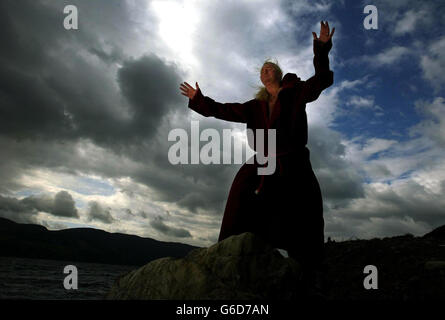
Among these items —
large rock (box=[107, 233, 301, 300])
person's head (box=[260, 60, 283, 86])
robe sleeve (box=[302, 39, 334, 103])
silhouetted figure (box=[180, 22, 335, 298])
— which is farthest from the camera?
person's head (box=[260, 60, 283, 86])

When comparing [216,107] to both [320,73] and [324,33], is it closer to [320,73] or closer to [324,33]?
[320,73]

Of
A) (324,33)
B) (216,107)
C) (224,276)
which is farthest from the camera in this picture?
(216,107)

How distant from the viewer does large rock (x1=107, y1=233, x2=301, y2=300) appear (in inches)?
134

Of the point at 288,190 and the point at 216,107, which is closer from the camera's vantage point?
the point at 288,190

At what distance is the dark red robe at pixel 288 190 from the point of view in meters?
4.43

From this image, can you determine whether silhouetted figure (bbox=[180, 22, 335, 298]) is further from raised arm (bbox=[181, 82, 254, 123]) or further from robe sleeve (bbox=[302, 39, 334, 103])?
raised arm (bbox=[181, 82, 254, 123])

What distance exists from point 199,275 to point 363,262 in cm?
1057

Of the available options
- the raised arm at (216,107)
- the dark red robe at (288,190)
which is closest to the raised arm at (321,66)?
the dark red robe at (288,190)

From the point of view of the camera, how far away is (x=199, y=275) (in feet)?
11.6

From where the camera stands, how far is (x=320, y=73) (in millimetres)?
4621

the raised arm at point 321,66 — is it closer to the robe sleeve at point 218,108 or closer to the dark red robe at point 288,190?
the dark red robe at point 288,190

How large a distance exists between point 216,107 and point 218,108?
0.04 meters

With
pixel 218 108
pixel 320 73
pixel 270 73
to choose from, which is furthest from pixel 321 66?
pixel 218 108

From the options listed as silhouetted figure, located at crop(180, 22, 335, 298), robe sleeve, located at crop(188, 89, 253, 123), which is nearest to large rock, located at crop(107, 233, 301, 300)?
silhouetted figure, located at crop(180, 22, 335, 298)
